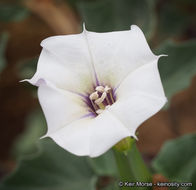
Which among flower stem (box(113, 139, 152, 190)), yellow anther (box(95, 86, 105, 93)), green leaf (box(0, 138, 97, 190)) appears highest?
yellow anther (box(95, 86, 105, 93))

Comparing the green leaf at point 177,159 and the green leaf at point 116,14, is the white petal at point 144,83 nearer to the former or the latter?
the green leaf at point 177,159

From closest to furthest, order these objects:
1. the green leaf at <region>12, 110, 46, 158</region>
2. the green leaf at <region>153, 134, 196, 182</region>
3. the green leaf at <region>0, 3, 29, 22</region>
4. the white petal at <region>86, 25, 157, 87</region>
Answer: the white petal at <region>86, 25, 157, 87</region>, the green leaf at <region>153, 134, 196, 182</region>, the green leaf at <region>0, 3, 29, 22</region>, the green leaf at <region>12, 110, 46, 158</region>

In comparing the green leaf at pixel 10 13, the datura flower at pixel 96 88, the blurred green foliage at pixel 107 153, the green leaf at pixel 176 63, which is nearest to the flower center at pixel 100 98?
the datura flower at pixel 96 88

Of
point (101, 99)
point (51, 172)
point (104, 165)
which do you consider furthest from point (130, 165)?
point (51, 172)

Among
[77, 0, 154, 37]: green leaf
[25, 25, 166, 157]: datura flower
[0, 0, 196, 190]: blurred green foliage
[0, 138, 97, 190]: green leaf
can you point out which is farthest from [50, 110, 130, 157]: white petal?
[77, 0, 154, 37]: green leaf

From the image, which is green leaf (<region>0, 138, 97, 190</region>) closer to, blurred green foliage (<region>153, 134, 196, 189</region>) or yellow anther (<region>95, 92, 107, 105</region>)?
blurred green foliage (<region>153, 134, 196, 189</region>)

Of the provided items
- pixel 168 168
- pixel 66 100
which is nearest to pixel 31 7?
pixel 168 168

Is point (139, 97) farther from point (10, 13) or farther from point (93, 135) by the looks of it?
point (10, 13)
